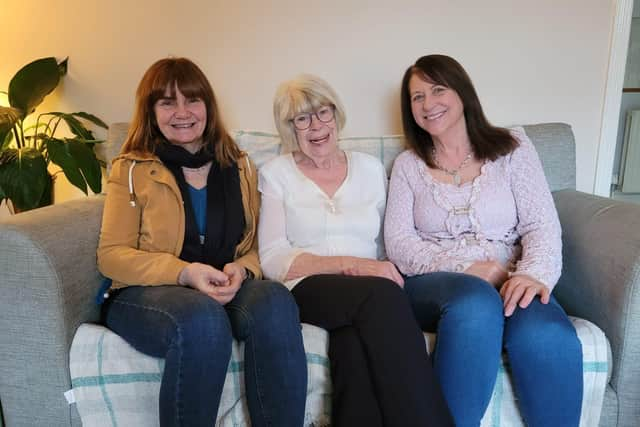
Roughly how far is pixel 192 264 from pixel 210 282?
6 centimetres

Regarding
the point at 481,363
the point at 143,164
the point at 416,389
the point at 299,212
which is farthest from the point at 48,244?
the point at 481,363

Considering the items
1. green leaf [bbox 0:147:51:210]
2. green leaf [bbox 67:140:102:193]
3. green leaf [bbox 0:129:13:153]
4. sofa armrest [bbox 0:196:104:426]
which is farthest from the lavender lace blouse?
green leaf [bbox 0:129:13:153]

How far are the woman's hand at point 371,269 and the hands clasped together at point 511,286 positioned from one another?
0.20 metres

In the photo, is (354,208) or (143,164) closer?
(143,164)

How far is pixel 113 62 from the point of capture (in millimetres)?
1862

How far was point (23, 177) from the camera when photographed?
161 centimetres

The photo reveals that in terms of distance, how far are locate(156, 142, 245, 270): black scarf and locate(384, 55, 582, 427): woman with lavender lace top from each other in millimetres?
439

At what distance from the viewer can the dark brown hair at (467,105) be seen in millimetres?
1335

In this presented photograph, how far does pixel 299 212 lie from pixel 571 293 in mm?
773

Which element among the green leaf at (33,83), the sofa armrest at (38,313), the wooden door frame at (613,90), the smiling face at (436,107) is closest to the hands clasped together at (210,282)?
the sofa armrest at (38,313)

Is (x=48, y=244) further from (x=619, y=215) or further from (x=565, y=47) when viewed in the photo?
(x=565, y=47)

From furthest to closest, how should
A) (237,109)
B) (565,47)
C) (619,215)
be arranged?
(237,109), (565,47), (619,215)

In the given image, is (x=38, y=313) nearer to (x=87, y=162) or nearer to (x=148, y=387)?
(x=148, y=387)

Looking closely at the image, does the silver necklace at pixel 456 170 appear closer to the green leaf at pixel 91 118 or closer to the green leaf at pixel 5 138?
the green leaf at pixel 91 118
